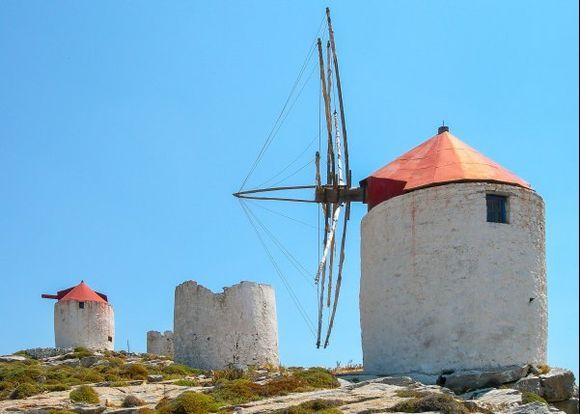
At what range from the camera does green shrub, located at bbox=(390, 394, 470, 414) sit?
815 inches

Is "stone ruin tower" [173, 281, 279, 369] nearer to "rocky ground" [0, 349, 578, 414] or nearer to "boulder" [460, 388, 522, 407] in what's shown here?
"rocky ground" [0, 349, 578, 414]

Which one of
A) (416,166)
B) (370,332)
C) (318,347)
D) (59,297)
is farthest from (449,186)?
(59,297)

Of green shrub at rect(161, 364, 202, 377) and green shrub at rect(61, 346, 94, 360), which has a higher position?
green shrub at rect(161, 364, 202, 377)

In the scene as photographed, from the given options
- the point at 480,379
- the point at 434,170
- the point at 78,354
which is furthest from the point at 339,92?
the point at 78,354

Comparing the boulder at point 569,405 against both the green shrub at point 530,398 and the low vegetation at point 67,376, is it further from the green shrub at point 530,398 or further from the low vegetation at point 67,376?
the low vegetation at point 67,376

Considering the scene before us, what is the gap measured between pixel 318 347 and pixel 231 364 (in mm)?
3409

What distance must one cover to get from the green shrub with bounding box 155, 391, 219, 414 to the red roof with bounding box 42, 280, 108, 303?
1095 inches

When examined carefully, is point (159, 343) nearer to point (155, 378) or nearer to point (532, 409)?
point (155, 378)

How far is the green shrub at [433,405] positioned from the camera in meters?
20.7

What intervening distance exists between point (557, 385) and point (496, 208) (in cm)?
540

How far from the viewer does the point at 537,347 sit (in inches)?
1052

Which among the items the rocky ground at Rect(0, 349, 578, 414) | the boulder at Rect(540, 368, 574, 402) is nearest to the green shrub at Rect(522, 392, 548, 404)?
the rocky ground at Rect(0, 349, 578, 414)

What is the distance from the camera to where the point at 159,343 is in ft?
152

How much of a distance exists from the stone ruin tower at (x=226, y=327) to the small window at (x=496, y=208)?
922 cm
